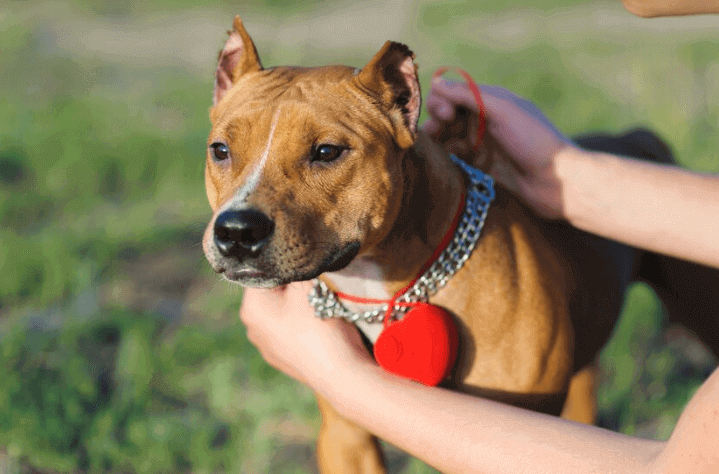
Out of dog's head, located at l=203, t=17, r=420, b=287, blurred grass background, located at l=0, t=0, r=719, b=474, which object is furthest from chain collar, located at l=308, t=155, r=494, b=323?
blurred grass background, located at l=0, t=0, r=719, b=474

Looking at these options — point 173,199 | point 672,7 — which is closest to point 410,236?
point 672,7

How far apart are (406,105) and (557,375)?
39.6 inches

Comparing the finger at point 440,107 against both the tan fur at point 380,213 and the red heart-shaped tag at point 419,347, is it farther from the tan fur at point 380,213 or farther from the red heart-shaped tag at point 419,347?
the red heart-shaped tag at point 419,347

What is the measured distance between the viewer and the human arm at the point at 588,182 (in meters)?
2.52

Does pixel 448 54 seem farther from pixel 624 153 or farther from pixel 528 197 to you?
pixel 528 197

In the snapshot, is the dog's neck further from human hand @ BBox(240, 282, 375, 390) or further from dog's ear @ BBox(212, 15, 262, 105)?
dog's ear @ BBox(212, 15, 262, 105)

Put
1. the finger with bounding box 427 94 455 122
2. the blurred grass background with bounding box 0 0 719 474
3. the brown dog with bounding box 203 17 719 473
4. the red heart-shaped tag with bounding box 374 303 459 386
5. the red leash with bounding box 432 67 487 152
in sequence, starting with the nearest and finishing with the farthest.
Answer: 1. the brown dog with bounding box 203 17 719 473
2. the red heart-shaped tag with bounding box 374 303 459 386
3. the red leash with bounding box 432 67 487 152
4. the finger with bounding box 427 94 455 122
5. the blurred grass background with bounding box 0 0 719 474

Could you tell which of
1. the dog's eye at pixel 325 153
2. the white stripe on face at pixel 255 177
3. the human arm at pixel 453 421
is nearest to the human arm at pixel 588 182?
the dog's eye at pixel 325 153

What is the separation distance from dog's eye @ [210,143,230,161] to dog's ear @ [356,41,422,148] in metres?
0.46

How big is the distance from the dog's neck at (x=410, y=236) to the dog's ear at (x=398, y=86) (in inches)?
3.7

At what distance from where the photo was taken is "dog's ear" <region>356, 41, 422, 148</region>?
2264mm

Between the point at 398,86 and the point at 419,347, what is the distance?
81 centimetres

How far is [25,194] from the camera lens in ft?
18.4

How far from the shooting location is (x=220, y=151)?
2344 millimetres
